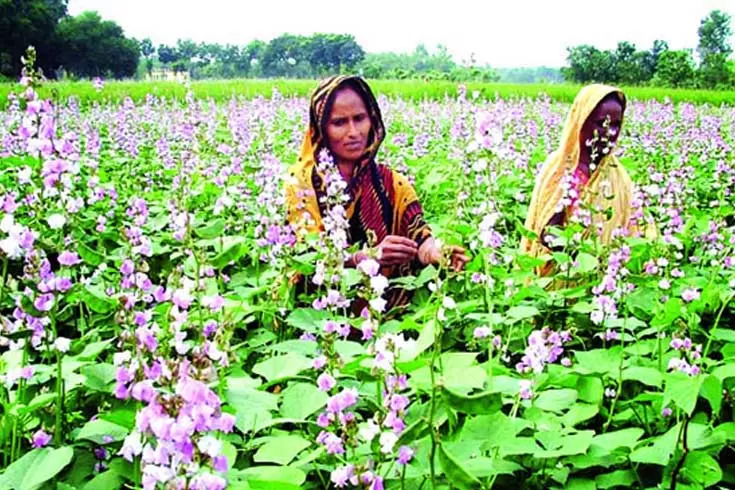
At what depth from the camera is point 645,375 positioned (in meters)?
2.64

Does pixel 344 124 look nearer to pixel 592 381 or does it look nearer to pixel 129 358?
pixel 592 381

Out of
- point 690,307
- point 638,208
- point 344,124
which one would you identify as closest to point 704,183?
point 638,208

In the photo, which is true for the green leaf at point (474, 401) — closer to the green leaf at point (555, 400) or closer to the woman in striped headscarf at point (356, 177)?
the green leaf at point (555, 400)

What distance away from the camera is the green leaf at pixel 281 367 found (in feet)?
7.70

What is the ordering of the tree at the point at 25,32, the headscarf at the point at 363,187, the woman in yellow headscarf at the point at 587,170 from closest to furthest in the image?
the headscarf at the point at 363,187
the woman in yellow headscarf at the point at 587,170
the tree at the point at 25,32

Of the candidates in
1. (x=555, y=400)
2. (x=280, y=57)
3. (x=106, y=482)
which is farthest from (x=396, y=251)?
(x=280, y=57)

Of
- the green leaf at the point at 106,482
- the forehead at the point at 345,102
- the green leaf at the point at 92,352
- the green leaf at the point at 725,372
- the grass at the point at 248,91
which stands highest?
the forehead at the point at 345,102

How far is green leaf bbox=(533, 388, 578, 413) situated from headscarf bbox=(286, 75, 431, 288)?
1.90 metres

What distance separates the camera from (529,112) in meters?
12.6

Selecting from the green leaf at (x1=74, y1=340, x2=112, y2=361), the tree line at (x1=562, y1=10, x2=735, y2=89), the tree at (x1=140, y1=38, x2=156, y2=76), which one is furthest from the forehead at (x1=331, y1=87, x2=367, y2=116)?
the tree at (x1=140, y1=38, x2=156, y2=76)

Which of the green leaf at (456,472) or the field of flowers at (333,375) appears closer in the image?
the green leaf at (456,472)

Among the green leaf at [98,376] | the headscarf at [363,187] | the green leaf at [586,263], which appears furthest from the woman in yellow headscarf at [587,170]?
the green leaf at [98,376]

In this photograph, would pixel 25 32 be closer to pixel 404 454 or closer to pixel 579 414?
pixel 579 414

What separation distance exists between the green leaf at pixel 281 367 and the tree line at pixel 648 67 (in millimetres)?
34759
